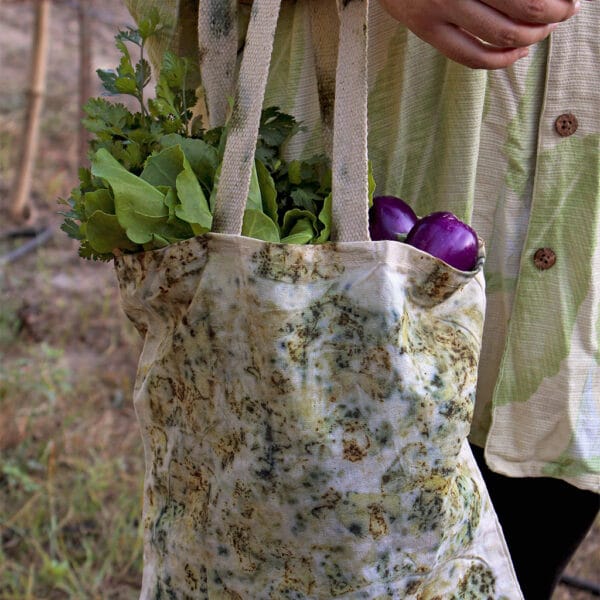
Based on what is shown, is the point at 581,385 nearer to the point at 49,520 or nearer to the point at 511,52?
the point at 511,52

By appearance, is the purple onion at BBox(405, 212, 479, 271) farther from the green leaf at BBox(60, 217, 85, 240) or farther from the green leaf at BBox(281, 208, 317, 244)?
the green leaf at BBox(60, 217, 85, 240)

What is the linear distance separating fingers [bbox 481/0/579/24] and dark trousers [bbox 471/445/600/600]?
57 cm

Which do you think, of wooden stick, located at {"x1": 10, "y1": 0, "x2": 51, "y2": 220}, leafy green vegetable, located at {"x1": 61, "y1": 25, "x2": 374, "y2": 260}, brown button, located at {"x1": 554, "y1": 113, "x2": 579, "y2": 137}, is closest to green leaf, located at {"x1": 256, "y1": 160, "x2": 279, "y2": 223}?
leafy green vegetable, located at {"x1": 61, "y1": 25, "x2": 374, "y2": 260}

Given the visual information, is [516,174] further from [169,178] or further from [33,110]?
[33,110]

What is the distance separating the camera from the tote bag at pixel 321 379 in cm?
76

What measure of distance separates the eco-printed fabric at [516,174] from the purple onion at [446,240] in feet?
0.48

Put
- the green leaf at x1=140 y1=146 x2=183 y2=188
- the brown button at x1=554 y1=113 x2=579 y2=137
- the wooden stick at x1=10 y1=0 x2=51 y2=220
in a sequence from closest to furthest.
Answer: the green leaf at x1=140 y1=146 x2=183 y2=188 → the brown button at x1=554 y1=113 x2=579 y2=137 → the wooden stick at x1=10 y1=0 x2=51 y2=220

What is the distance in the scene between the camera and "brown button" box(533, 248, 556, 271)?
962 mm

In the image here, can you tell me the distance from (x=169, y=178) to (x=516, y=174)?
1.32ft

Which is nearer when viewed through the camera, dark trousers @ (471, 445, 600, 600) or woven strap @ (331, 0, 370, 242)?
woven strap @ (331, 0, 370, 242)

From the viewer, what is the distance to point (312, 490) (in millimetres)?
773

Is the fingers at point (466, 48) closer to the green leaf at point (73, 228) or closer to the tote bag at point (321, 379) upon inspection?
the tote bag at point (321, 379)

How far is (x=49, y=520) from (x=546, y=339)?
1577 millimetres

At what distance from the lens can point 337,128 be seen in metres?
0.78
